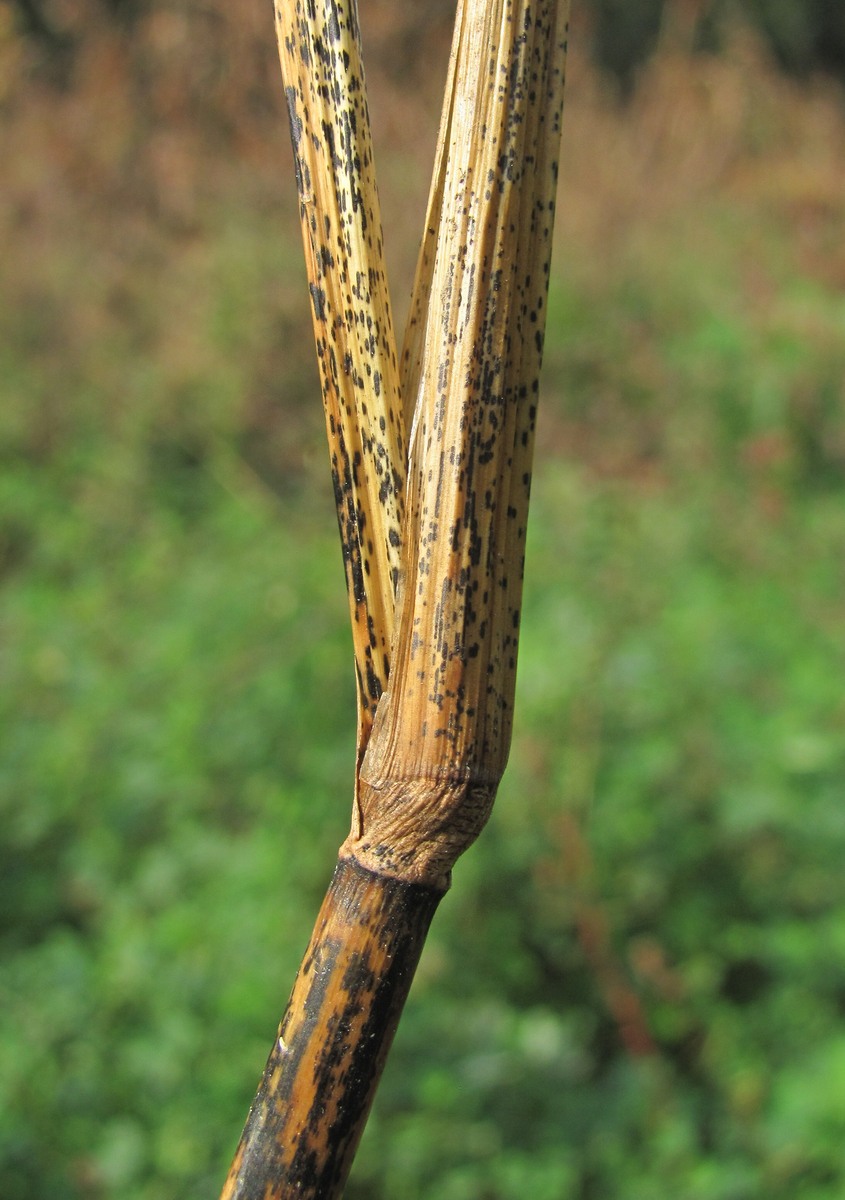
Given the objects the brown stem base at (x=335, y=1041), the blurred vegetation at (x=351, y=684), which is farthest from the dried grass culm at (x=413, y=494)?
the blurred vegetation at (x=351, y=684)

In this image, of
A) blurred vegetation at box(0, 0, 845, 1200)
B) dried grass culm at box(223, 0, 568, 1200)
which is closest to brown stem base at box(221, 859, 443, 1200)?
dried grass culm at box(223, 0, 568, 1200)

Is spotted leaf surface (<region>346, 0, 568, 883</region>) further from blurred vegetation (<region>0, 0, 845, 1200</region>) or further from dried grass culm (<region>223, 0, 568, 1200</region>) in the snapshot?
blurred vegetation (<region>0, 0, 845, 1200</region>)

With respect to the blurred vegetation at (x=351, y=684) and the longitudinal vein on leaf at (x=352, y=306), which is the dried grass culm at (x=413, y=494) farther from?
the blurred vegetation at (x=351, y=684)

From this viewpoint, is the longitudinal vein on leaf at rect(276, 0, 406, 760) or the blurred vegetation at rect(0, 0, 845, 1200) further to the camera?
the blurred vegetation at rect(0, 0, 845, 1200)

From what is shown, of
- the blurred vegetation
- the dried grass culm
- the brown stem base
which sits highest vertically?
the blurred vegetation

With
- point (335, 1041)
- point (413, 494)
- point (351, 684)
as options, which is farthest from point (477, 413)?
point (351, 684)

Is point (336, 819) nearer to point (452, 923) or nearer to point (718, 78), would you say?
point (452, 923)

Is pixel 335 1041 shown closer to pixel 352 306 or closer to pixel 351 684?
pixel 352 306
